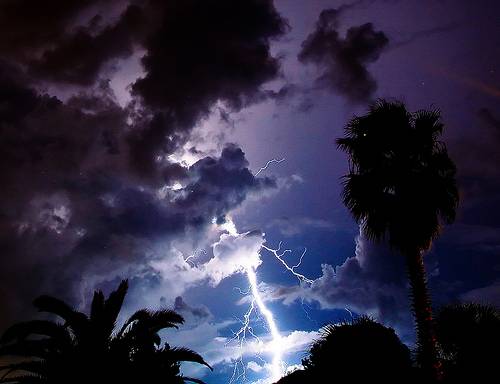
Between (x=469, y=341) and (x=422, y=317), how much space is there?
2.80 metres

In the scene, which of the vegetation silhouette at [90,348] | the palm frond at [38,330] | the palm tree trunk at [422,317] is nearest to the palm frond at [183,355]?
the vegetation silhouette at [90,348]

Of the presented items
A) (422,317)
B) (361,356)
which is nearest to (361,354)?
(361,356)

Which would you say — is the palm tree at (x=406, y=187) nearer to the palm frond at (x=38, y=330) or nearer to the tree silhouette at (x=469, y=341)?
the tree silhouette at (x=469, y=341)

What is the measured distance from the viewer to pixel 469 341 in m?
12.4

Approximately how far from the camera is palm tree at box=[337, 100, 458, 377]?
37.1 feet

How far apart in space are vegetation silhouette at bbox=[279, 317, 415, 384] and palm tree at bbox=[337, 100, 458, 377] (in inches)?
98.3

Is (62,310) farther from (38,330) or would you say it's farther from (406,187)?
(406,187)

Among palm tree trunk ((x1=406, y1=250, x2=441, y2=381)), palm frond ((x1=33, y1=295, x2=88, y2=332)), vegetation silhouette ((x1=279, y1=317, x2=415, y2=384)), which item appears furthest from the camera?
vegetation silhouette ((x1=279, y1=317, x2=415, y2=384))

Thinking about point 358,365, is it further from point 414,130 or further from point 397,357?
point 414,130

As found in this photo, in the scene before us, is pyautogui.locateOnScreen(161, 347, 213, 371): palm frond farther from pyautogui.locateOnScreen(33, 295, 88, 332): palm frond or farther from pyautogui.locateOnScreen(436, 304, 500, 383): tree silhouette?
pyautogui.locateOnScreen(436, 304, 500, 383): tree silhouette

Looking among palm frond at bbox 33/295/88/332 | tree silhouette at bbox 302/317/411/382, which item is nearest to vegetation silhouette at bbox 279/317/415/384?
tree silhouette at bbox 302/317/411/382

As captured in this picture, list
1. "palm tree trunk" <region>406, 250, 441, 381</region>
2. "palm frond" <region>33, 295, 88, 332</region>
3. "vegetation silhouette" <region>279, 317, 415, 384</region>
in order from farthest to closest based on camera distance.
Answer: "vegetation silhouette" <region>279, 317, 415, 384</region> → "palm frond" <region>33, 295, 88, 332</region> → "palm tree trunk" <region>406, 250, 441, 381</region>

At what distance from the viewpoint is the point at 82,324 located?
1211 centimetres

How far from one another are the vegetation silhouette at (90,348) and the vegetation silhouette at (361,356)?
176 inches
